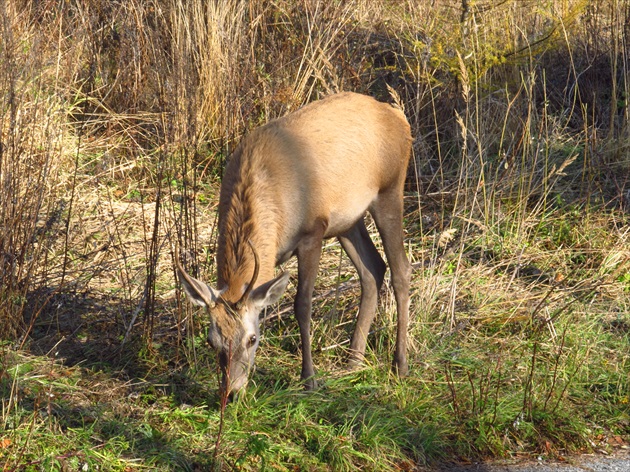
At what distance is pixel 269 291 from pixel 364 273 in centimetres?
142

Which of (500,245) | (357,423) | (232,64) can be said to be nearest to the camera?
(357,423)

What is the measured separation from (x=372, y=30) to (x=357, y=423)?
645 centimetres

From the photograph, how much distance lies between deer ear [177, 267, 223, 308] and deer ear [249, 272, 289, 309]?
0.21 m

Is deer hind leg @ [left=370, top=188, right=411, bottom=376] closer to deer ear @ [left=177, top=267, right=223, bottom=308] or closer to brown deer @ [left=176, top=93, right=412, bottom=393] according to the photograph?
brown deer @ [left=176, top=93, right=412, bottom=393]

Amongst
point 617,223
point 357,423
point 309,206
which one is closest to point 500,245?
point 617,223

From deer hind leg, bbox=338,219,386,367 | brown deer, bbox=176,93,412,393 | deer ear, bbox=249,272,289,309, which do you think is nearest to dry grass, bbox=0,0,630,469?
deer hind leg, bbox=338,219,386,367

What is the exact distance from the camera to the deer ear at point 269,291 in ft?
17.1

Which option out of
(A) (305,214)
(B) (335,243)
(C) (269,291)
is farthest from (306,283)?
(B) (335,243)

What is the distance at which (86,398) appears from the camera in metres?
5.43

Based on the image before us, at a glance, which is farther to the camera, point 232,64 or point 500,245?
point 232,64

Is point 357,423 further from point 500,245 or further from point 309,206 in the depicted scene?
point 500,245

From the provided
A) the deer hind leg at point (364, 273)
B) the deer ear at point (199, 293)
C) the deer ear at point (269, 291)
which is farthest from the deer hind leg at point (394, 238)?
the deer ear at point (199, 293)

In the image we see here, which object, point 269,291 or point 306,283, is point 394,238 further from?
point 269,291

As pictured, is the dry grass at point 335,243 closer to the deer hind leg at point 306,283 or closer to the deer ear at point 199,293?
the deer hind leg at point 306,283
